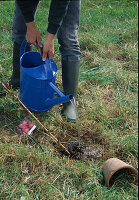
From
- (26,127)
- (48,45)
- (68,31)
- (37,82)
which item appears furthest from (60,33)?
(26,127)

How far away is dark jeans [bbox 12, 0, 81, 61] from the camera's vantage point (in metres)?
1.95

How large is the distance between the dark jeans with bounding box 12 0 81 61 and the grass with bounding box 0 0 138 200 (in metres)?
0.54

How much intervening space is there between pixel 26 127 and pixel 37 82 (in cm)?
40

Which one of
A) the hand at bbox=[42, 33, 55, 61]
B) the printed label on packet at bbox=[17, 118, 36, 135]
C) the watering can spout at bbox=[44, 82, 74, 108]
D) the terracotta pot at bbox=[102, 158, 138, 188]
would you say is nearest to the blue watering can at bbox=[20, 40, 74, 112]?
the watering can spout at bbox=[44, 82, 74, 108]

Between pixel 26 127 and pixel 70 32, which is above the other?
pixel 70 32

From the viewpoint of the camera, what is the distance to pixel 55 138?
80.4 inches

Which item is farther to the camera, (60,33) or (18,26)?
(18,26)

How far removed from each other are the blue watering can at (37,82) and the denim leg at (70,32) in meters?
0.17

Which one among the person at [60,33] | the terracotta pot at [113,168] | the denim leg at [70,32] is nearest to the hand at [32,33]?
the person at [60,33]

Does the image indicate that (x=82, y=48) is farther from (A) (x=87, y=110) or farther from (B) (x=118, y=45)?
(A) (x=87, y=110)

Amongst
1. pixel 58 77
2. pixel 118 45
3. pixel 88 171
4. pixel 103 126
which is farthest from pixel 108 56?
pixel 88 171

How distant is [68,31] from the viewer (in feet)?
6.62

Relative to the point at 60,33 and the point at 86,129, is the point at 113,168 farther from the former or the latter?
the point at 60,33

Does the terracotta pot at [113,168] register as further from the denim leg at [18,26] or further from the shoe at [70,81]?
the denim leg at [18,26]
